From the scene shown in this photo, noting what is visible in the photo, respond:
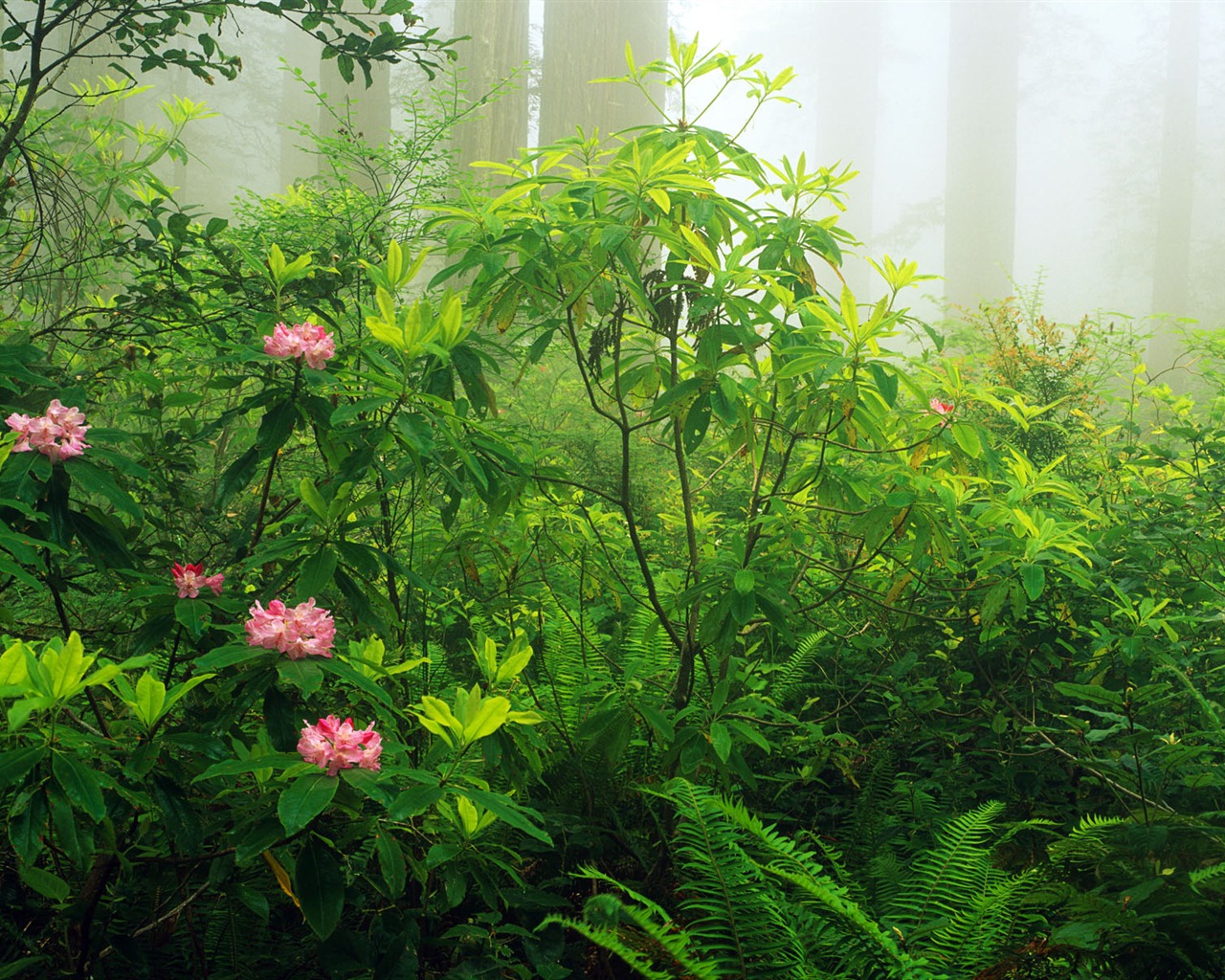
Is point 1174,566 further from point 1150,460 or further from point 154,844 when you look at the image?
point 154,844

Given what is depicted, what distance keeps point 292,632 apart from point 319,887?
40 cm

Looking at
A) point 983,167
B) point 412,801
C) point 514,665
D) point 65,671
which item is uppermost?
point 983,167

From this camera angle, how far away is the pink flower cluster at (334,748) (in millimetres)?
1363

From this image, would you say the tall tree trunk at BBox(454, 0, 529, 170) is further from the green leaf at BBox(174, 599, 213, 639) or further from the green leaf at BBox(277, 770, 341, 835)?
the green leaf at BBox(277, 770, 341, 835)

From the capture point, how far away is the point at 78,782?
125cm

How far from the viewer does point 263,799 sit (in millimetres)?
1518

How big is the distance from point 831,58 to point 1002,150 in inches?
435

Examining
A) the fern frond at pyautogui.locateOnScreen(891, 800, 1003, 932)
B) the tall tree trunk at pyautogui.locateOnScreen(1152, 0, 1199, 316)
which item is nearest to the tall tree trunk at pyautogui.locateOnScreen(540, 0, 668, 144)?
the fern frond at pyautogui.locateOnScreen(891, 800, 1003, 932)

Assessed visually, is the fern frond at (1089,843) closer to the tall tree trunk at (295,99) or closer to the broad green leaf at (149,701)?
the broad green leaf at (149,701)

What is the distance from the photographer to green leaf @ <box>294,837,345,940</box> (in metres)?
1.39

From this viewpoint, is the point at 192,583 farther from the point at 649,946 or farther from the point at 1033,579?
the point at 1033,579

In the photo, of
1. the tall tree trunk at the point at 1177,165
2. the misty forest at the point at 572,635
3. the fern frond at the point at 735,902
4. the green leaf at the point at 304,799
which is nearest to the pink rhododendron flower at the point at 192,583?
the misty forest at the point at 572,635

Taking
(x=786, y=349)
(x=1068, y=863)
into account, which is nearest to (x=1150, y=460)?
(x=1068, y=863)

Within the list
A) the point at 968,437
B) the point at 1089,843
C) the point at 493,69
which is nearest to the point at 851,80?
the point at 493,69
